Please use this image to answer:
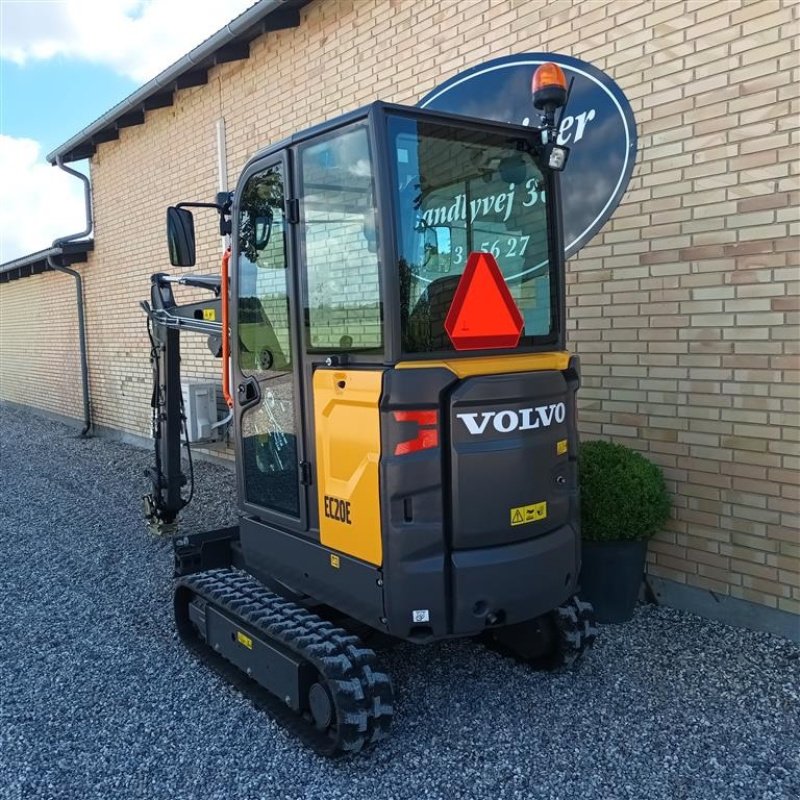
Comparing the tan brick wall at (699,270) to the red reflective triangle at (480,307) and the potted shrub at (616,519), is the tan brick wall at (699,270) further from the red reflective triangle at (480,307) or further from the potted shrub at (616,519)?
the red reflective triangle at (480,307)

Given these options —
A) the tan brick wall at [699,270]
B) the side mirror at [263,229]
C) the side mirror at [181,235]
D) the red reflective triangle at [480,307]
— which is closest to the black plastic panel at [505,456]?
the red reflective triangle at [480,307]

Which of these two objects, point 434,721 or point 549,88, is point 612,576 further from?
point 549,88

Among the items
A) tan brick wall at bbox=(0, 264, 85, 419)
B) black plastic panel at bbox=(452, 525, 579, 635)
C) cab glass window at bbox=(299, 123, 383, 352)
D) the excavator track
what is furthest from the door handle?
tan brick wall at bbox=(0, 264, 85, 419)

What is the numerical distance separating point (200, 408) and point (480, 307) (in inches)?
218

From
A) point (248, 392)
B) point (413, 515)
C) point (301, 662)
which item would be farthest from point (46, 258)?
point (413, 515)

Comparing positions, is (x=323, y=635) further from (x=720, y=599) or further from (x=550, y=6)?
(x=550, y=6)

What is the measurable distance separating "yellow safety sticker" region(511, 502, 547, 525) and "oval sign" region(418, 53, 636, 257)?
87.4 inches

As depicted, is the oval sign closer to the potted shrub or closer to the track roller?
the potted shrub

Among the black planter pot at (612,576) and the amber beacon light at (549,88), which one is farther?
the black planter pot at (612,576)

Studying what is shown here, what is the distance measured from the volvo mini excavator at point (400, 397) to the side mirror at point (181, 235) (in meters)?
0.33

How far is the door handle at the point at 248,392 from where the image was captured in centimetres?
373

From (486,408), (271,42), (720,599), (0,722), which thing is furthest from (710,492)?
(271,42)

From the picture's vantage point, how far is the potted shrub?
4.11m

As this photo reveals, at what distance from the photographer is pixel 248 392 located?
3787 millimetres
